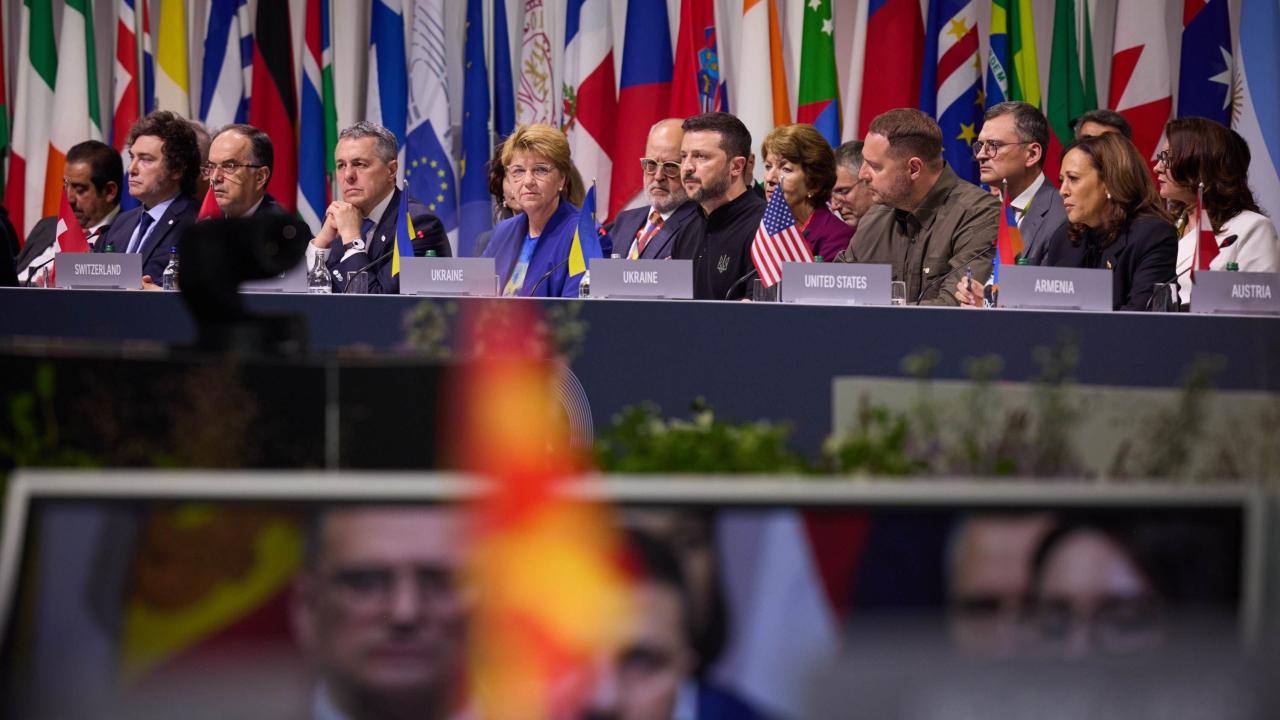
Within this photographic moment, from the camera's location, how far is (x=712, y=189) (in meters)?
5.39

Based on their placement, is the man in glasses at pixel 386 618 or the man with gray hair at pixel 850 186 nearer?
the man in glasses at pixel 386 618

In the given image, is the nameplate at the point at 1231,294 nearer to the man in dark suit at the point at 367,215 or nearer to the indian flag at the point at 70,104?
the man in dark suit at the point at 367,215

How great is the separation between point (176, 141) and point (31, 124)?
2.14 meters

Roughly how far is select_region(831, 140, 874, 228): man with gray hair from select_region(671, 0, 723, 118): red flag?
996mm

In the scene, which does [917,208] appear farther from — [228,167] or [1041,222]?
[228,167]

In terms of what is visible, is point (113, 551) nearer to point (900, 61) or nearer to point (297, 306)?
point (297, 306)

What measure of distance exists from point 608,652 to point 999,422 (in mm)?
862

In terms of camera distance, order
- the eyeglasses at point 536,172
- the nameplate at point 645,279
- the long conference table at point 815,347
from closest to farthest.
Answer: the long conference table at point 815,347, the nameplate at point 645,279, the eyeglasses at point 536,172

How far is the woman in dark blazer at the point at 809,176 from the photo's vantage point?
546 cm

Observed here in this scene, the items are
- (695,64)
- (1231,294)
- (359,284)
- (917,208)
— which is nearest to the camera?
(1231,294)

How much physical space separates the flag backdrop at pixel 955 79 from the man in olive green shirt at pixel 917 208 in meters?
1.64

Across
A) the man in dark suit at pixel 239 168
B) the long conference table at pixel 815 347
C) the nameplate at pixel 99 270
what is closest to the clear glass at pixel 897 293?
the long conference table at pixel 815 347

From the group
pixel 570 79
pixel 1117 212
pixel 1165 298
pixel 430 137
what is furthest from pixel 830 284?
pixel 570 79

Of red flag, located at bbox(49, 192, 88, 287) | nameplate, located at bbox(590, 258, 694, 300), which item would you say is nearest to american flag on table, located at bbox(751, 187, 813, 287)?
nameplate, located at bbox(590, 258, 694, 300)
